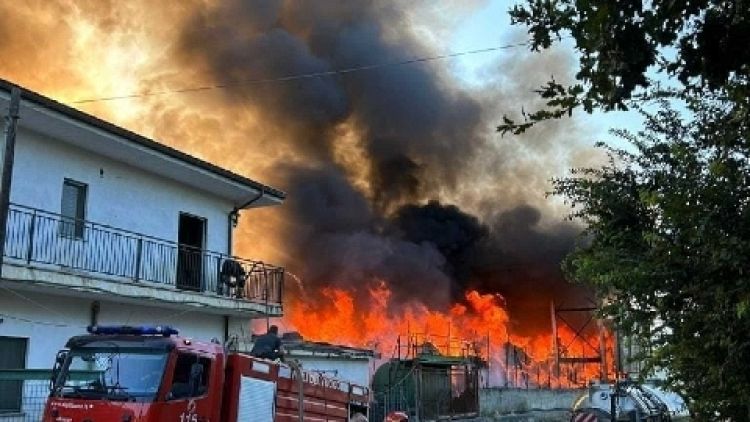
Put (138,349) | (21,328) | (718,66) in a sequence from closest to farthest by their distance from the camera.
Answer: (718,66)
(138,349)
(21,328)

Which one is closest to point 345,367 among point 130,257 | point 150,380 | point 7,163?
point 130,257

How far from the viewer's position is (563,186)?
1095 cm

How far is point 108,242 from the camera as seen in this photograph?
16.1 meters

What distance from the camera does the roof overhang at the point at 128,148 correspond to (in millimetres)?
13633

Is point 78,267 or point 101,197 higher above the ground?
point 101,197

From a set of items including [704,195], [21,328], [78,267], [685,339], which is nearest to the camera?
[704,195]

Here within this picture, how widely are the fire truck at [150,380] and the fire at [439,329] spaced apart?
20.1m

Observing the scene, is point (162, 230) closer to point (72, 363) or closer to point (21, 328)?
point (21, 328)

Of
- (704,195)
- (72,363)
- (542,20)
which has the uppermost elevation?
(542,20)

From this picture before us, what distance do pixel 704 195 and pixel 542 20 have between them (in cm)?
266

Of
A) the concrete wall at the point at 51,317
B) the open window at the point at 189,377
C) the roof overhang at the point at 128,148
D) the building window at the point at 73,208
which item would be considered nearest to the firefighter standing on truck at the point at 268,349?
the open window at the point at 189,377

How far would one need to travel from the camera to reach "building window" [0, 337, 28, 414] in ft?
43.3

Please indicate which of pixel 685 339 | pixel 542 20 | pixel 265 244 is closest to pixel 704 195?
pixel 685 339

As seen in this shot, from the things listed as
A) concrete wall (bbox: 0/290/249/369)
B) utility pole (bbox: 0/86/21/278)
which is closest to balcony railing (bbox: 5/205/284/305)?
concrete wall (bbox: 0/290/249/369)
